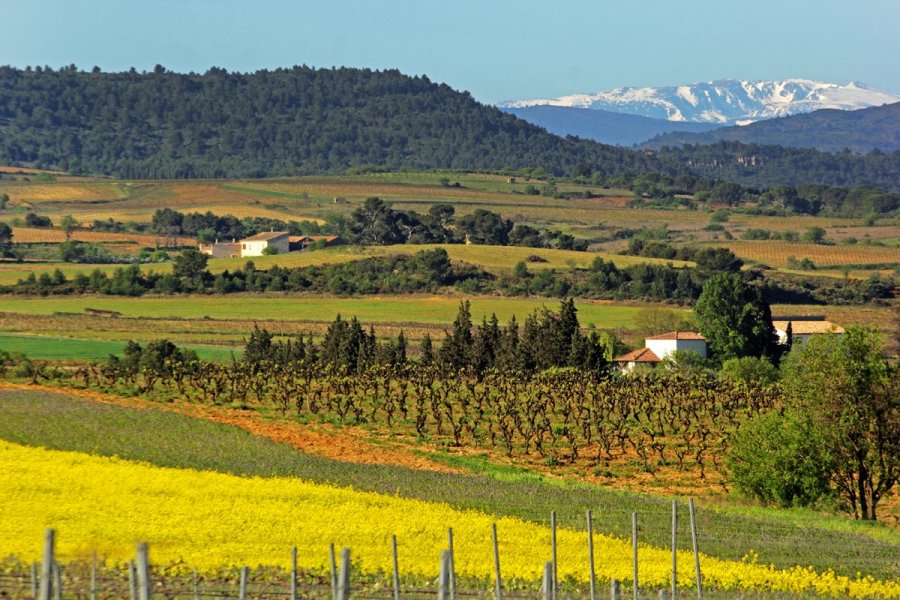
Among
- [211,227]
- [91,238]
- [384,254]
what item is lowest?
[384,254]

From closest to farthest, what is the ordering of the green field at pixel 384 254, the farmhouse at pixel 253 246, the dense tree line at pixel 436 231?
1. the green field at pixel 384 254
2. the farmhouse at pixel 253 246
3. the dense tree line at pixel 436 231

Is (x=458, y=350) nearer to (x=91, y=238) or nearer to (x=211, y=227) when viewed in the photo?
(x=91, y=238)

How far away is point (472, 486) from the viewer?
126ft

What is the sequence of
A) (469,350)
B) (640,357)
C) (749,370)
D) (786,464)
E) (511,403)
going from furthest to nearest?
(640,357) → (749,370) → (469,350) → (511,403) → (786,464)

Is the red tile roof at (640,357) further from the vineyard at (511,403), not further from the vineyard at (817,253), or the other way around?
the vineyard at (817,253)

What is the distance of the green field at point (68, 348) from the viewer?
77062 millimetres

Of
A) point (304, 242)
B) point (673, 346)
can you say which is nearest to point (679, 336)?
point (673, 346)

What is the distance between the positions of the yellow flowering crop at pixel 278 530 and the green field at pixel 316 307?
7034 centimetres

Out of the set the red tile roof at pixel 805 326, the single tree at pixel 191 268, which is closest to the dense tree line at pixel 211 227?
the single tree at pixel 191 268

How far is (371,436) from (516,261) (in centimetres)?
8802

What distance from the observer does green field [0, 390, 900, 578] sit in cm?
3056

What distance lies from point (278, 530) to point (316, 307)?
3448 inches

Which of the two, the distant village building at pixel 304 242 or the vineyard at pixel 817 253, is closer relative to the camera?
the vineyard at pixel 817 253

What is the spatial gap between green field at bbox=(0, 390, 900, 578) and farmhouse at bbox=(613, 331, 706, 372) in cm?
4122
